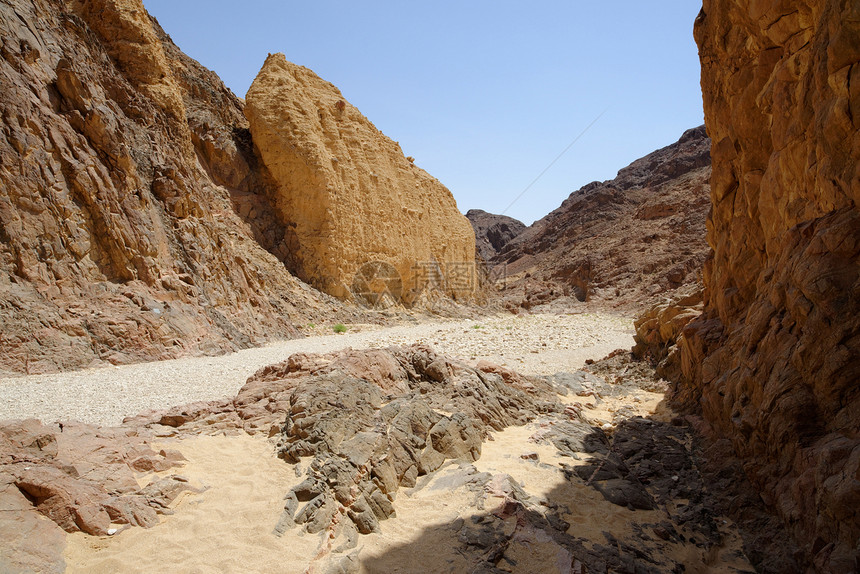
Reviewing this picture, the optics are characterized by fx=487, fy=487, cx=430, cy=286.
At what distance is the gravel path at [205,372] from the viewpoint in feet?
21.0

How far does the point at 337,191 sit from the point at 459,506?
706 inches

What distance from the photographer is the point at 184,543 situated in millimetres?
3426

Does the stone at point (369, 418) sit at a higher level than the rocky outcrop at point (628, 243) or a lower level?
lower

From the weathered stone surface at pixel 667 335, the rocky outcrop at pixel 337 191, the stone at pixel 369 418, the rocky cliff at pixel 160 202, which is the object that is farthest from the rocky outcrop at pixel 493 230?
the stone at pixel 369 418

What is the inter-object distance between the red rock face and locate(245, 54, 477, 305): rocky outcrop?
1571 centimetres

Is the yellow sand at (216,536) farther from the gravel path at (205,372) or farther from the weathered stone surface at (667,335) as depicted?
the weathered stone surface at (667,335)

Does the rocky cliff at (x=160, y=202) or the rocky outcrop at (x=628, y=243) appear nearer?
the rocky cliff at (x=160, y=202)

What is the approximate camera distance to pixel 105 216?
1087 centimetres

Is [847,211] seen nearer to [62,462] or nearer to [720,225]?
[720,225]

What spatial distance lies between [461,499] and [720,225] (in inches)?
235

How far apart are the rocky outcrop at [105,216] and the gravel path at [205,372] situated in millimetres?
971

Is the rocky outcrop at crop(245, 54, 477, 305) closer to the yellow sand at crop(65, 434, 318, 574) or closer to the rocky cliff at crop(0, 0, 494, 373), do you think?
the rocky cliff at crop(0, 0, 494, 373)

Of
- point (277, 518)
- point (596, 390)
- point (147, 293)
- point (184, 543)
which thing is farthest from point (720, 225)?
point (147, 293)

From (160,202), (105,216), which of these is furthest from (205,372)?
(160,202)
